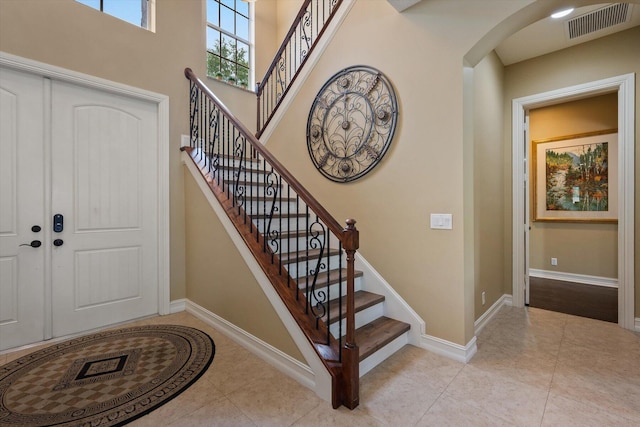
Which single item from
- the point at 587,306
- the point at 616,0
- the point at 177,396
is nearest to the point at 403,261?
the point at 177,396

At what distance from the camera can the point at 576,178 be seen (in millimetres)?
4562

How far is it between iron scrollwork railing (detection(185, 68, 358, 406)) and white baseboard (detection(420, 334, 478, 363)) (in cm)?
76

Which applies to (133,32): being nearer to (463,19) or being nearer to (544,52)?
(463,19)

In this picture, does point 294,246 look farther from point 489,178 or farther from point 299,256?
point 489,178

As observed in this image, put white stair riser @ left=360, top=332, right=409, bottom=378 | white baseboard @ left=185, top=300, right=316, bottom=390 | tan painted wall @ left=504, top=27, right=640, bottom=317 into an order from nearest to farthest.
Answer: white baseboard @ left=185, top=300, right=316, bottom=390
white stair riser @ left=360, top=332, right=409, bottom=378
tan painted wall @ left=504, top=27, right=640, bottom=317

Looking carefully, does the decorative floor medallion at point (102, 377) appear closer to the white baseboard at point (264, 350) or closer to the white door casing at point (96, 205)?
the white baseboard at point (264, 350)

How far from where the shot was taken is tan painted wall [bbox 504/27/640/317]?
278 cm

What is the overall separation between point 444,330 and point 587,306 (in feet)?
8.06

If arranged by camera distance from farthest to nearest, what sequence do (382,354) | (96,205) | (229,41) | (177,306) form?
(229,41), (177,306), (96,205), (382,354)

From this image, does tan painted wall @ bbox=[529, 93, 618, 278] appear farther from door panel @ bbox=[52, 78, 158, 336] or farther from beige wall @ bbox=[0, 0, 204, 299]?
door panel @ bbox=[52, 78, 158, 336]

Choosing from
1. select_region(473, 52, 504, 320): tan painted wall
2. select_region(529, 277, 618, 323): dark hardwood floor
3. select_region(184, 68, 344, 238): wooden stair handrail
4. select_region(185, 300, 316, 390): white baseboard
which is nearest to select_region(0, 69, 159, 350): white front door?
select_region(185, 300, 316, 390): white baseboard

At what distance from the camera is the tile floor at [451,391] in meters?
1.61

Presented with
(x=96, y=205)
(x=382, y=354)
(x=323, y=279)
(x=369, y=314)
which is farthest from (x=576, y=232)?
(x=96, y=205)

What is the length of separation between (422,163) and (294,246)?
1.41 m
